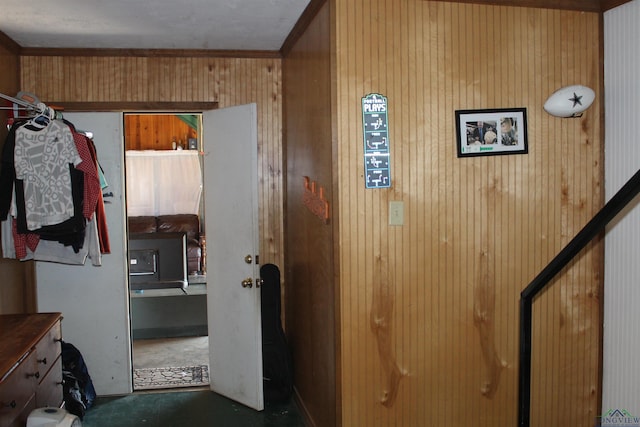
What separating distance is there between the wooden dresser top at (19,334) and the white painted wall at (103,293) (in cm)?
126

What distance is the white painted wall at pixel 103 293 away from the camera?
4.19 m

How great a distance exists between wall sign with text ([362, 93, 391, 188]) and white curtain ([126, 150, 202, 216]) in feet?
14.3

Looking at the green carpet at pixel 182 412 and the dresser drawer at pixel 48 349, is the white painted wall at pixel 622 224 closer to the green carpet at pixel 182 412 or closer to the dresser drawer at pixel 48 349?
the green carpet at pixel 182 412

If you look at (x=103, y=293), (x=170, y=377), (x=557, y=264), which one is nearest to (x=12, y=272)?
(x=103, y=293)

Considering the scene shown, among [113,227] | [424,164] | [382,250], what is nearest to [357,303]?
[382,250]

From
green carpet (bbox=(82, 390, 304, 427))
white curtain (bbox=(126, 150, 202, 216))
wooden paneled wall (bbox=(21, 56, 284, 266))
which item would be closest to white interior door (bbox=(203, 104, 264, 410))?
green carpet (bbox=(82, 390, 304, 427))

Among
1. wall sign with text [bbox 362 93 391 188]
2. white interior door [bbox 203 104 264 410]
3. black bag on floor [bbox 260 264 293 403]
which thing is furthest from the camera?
black bag on floor [bbox 260 264 293 403]

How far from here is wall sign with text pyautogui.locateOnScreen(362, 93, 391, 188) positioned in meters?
2.81

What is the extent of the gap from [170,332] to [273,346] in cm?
199

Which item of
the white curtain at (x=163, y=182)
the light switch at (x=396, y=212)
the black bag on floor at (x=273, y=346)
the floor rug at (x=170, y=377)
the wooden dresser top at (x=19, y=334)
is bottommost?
the floor rug at (x=170, y=377)

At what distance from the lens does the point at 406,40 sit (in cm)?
285

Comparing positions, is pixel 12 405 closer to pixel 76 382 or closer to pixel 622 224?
pixel 76 382

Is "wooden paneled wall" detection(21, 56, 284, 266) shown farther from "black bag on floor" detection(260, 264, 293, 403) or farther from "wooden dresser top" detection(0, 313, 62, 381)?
"wooden dresser top" detection(0, 313, 62, 381)

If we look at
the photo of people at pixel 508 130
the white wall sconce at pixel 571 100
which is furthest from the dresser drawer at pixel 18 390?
the white wall sconce at pixel 571 100
